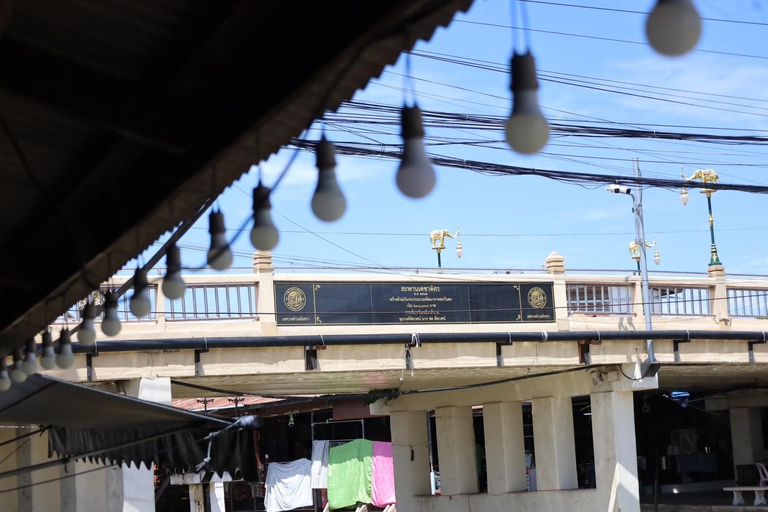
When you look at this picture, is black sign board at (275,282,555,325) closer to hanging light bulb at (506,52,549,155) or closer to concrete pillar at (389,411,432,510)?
concrete pillar at (389,411,432,510)

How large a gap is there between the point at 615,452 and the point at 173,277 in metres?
13.0

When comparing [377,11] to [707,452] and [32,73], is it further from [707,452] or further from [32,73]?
[707,452]

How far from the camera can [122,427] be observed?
9672 millimetres

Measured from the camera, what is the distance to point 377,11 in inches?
125

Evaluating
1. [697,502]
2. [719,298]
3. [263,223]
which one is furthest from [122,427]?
[697,502]

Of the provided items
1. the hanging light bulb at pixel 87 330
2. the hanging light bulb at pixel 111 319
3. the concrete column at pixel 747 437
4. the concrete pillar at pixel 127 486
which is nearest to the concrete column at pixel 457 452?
the concrete pillar at pixel 127 486

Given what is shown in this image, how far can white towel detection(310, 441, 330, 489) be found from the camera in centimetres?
2658

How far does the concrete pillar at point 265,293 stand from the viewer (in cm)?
1546

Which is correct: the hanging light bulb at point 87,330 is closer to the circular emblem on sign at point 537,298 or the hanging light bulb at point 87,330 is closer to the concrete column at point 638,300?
the circular emblem on sign at point 537,298

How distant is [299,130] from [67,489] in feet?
44.2

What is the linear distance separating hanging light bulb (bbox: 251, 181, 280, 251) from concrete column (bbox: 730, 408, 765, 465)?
25.3 meters

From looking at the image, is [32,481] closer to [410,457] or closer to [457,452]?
[410,457]

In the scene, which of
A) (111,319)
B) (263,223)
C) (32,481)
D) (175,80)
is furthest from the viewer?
(32,481)

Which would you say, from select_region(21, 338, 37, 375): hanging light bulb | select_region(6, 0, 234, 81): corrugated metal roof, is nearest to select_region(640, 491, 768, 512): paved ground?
select_region(21, 338, 37, 375): hanging light bulb
